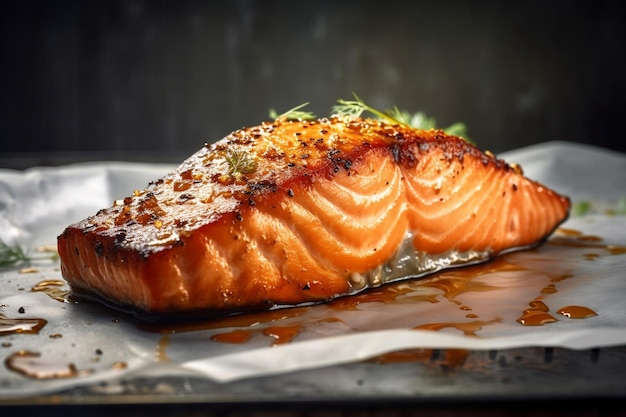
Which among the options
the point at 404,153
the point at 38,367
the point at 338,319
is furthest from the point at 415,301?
the point at 38,367

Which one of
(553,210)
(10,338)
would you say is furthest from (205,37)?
(10,338)

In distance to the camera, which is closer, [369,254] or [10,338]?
[10,338]

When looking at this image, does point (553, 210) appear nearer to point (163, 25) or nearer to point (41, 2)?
point (163, 25)

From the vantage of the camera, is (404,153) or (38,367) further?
(404,153)

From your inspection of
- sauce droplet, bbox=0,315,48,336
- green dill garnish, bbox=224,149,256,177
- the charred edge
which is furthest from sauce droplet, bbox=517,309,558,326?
sauce droplet, bbox=0,315,48,336

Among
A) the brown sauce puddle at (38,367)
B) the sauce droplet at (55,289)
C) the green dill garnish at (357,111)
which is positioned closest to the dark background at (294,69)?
the green dill garnish at (357,111)

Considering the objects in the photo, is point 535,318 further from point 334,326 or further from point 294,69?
point 294,69

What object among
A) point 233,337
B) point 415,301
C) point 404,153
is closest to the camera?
point 233,337
